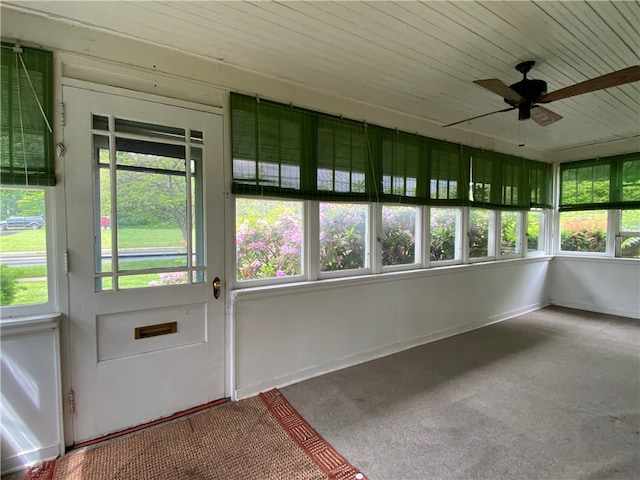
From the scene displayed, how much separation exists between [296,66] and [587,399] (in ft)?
11.0

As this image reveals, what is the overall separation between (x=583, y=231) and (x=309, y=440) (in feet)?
17.5

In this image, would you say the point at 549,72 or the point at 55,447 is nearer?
the point at 55,447

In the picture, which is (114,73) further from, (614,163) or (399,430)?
(614,163)

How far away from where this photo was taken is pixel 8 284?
1.74 meters

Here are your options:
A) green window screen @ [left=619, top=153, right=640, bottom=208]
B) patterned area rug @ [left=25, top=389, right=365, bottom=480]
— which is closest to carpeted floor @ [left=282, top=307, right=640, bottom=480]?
patterned area rug @ [left=25, top=389, right=365, bottom=480]

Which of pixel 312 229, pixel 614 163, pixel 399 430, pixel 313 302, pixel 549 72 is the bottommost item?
pixel 399 430

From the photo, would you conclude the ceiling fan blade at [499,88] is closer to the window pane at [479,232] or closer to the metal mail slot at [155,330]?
the window pane at [479,232]

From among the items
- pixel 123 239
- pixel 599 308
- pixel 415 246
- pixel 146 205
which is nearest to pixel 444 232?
pixel 415 246

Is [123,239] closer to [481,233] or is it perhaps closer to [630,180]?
[481,233]

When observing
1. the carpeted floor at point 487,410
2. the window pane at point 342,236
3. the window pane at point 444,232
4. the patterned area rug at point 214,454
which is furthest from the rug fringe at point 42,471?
the window pane at point 444,232

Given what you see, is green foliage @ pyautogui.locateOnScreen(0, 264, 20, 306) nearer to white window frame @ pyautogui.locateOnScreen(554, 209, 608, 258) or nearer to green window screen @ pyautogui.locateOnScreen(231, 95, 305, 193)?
green window screen @ pyautogui.locateOnScreen(231, 95, 305, 193)

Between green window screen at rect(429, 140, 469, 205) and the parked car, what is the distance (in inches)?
133

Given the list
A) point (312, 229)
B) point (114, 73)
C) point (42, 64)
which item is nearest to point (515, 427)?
point (312, 229)

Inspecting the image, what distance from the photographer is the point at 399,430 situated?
2.05m
